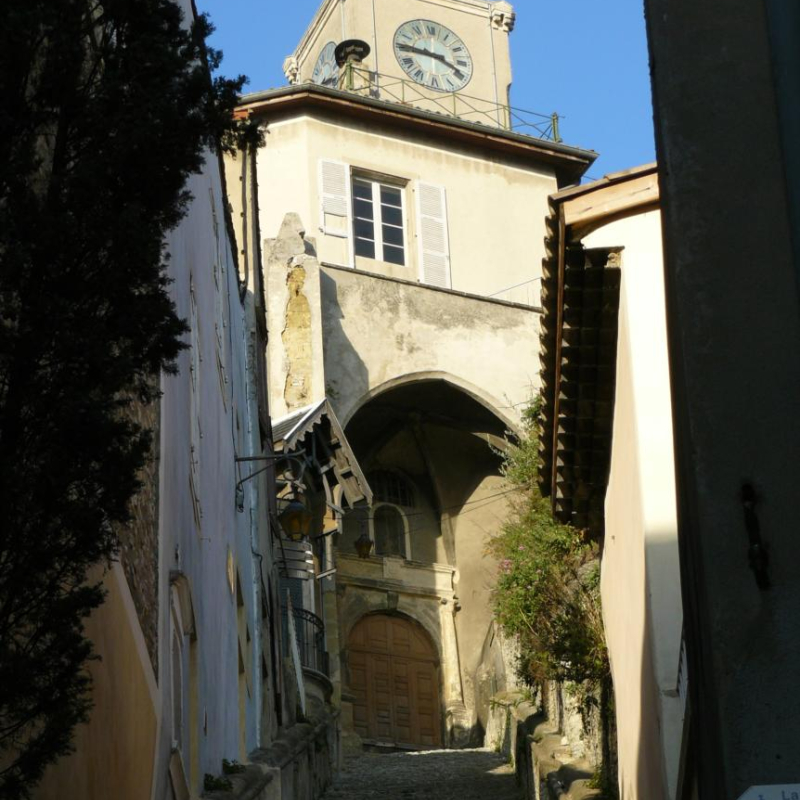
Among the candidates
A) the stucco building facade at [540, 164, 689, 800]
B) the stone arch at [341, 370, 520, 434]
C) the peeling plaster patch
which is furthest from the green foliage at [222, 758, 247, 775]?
the stone arch at [341, 370, 520, 434]

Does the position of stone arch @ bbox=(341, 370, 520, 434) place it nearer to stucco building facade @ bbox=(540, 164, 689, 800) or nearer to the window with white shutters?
the window with white shutters

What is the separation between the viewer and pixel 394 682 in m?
29.6

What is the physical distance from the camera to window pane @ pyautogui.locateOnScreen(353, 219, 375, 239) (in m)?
29.5

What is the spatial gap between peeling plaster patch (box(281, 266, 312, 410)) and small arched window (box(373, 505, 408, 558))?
210 inches

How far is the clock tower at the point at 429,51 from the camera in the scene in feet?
107

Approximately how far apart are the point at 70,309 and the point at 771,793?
238cm

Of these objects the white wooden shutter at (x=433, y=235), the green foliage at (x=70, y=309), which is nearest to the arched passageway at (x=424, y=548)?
the white wooden shutter at (x=433, y=235)

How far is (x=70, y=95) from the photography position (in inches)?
199

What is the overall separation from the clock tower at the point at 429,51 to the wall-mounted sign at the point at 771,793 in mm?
27736

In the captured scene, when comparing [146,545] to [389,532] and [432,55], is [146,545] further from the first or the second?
[432,55]

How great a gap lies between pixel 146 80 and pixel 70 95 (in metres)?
0.29

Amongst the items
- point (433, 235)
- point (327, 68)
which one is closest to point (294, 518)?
point (433, 235)

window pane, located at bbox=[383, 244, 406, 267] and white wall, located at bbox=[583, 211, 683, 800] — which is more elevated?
window pane, located at bbox=[383, 244, 406, 267]

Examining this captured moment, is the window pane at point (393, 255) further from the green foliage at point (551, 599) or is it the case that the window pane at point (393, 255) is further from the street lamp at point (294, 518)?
the street lamp at point (294, 518)
